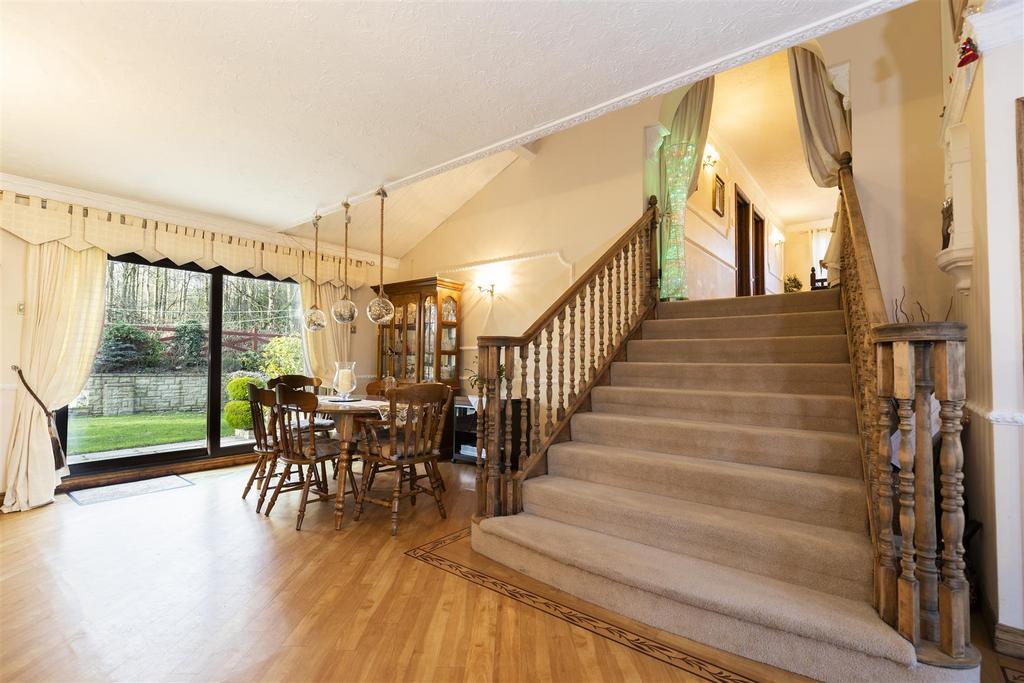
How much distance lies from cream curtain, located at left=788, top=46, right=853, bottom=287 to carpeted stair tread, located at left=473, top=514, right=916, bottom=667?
2679 millimetres

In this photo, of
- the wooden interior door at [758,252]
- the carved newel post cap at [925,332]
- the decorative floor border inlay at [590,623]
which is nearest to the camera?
the carved newel post cap at [925,332]

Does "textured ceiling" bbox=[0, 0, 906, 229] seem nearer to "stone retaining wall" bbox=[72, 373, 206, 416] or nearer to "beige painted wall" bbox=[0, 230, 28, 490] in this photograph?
"beige painted wall" bbox=[0, 230, 28, 490]

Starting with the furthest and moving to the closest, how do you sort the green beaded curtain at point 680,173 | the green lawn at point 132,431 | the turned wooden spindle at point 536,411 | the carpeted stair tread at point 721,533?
the green beaded curtain at point 680,173
the green lawn at point 132,431
the turned wooden spindle at point 536,411
the carpeted stair tread at point 721,533

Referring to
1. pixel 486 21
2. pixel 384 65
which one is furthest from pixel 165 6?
pixel 486 21

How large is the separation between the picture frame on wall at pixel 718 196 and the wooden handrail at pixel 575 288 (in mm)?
1741

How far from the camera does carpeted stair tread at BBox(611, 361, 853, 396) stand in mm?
2914

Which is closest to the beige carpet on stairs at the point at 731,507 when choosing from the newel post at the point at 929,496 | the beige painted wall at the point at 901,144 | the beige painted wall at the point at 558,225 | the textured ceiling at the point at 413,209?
the newel post at the point at 929,496

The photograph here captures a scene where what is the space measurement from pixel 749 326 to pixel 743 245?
383cm

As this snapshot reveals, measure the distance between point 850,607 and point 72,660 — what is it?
2.98 m

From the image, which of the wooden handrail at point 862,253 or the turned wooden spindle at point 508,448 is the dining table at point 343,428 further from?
the wooden handrail at point 862,253

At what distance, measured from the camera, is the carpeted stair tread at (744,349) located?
318cm

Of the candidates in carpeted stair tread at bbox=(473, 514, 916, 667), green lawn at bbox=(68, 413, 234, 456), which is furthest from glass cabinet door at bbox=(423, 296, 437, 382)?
carpeted stair tread at bbox=(473, 514, 916, 667)

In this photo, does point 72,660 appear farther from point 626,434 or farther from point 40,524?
point 626,434

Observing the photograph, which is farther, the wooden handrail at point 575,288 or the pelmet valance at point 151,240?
the pelmet valance at point 151,240
